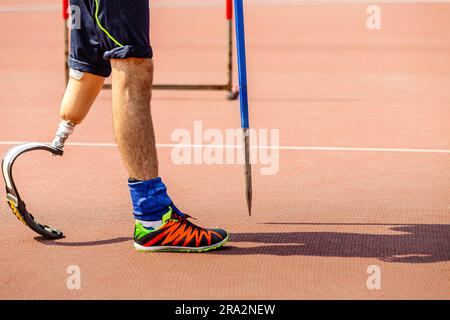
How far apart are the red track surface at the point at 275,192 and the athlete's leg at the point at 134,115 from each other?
0.45 m

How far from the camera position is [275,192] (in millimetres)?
6902

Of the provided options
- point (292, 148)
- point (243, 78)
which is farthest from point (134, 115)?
point (292, 148)

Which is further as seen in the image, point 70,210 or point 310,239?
point 70,210

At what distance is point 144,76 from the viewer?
5.28m

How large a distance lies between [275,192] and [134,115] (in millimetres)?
1844

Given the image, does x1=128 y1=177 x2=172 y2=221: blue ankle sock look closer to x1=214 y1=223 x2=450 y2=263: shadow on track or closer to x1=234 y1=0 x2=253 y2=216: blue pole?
x1=214 y1=223 x2=450 y2=263: shadow on track

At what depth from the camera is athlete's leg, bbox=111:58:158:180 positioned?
5.26 m

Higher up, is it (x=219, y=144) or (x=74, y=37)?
(x=74, y=37)

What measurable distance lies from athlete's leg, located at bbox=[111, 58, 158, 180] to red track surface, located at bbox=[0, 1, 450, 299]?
0.45 metres

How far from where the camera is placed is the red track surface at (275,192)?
491cm

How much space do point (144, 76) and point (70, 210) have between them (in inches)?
55.4

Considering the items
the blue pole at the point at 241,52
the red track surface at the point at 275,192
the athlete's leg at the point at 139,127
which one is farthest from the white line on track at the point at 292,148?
the athlete's leg at the point at 139,127

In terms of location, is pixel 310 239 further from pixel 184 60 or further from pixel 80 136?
pixel 184 60

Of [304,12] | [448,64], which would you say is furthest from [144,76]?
[304,12]
